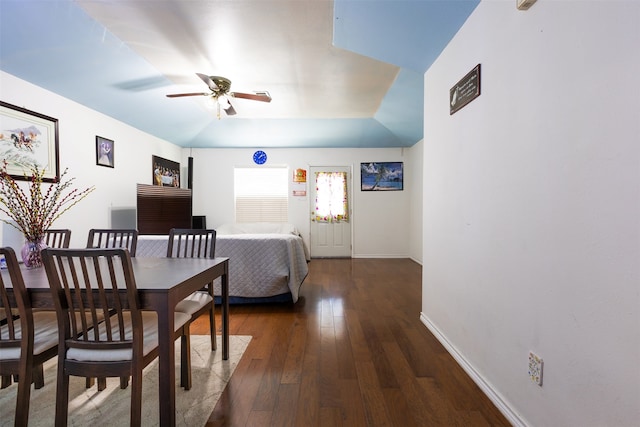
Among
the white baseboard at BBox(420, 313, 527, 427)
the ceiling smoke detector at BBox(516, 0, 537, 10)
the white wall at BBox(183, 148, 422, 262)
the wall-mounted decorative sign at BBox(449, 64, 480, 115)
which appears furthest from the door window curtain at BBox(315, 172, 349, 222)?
the ceiling smoke detector at BBox(516, 0, 537, 10)

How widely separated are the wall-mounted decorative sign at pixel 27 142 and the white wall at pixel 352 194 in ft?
10.2

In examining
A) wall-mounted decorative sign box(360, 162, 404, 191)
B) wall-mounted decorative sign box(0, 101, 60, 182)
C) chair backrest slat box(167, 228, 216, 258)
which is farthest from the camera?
wall-mounted decorative sign box(360, 162, 404, 191)

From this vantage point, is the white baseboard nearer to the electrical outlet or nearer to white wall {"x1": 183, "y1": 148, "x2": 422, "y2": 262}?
the electrical outlet

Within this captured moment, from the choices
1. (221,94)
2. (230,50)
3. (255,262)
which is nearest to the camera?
(230,50)

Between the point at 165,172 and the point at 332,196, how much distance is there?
319cm

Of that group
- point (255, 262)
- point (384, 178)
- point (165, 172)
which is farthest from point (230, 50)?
point (384, 178)

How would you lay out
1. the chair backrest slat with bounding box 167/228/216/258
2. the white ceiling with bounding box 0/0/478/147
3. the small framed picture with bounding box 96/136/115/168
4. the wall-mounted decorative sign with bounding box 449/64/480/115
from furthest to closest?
the small framed picture with bounding box 96/136/115/168 < the chair backrest slat with bounding box 167/228/216/258 < the white ceiling with bounding box 0/0/478/147 < the wall-mounted decorative sign with bounding box 449/64/480/115

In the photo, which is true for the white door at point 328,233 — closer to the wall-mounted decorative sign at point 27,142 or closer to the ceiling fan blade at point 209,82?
the ceiling fan blade at point 209,82

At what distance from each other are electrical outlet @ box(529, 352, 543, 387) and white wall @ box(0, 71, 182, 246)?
4.07 meters

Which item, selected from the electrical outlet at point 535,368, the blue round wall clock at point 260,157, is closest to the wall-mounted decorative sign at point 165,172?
the blue round wall clock at point 260,157

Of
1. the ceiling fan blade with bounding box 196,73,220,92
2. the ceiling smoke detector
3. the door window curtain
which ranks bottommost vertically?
the door window curtain

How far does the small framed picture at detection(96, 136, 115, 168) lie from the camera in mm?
3588

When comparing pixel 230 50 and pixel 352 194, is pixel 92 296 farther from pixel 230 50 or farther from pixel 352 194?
pixel 352 194

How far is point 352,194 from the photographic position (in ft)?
19.8
